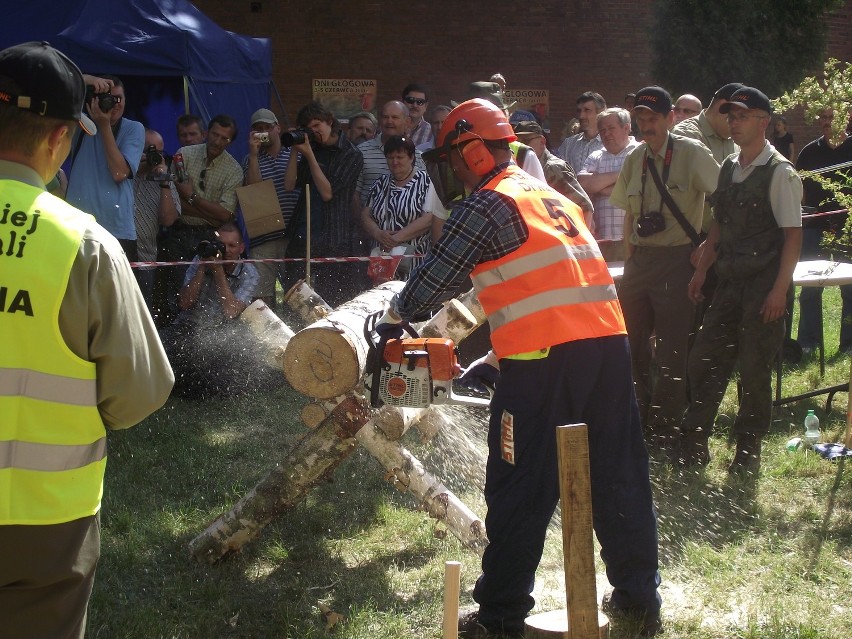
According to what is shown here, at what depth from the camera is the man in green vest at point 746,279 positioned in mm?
5457

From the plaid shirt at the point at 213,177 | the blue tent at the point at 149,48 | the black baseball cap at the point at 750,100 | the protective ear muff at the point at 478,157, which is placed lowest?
the protective ear muff at the point at 478,157

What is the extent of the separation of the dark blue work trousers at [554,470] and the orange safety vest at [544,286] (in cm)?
7

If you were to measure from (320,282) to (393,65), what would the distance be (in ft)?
33.1

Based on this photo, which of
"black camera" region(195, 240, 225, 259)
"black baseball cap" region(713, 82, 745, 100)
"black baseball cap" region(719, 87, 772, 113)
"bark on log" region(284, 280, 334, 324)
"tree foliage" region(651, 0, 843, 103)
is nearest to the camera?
"black baseball cap" region(719, 87, 772, 113)

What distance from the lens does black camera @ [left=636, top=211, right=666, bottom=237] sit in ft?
19.3

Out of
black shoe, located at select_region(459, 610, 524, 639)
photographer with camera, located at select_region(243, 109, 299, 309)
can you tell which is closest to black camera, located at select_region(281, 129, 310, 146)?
photographer with camera, located at select_region(243, 109, 299, 309)

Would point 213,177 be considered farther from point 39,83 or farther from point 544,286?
point 39,83

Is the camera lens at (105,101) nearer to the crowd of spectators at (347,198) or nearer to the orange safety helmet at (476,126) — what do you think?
the crowd of spectators at (347,198)

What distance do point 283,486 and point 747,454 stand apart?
2881 mm

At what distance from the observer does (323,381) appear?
169 inches

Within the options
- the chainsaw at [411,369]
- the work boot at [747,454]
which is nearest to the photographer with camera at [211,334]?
the chainsaw at [411,369]

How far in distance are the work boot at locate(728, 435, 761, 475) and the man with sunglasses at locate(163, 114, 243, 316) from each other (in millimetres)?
4222

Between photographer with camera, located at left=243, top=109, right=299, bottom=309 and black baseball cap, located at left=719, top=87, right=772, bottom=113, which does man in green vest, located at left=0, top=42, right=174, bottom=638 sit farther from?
photographer with camera, located at left=243, top=109, right=299, bottom=309

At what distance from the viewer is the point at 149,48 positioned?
30.7 feet
